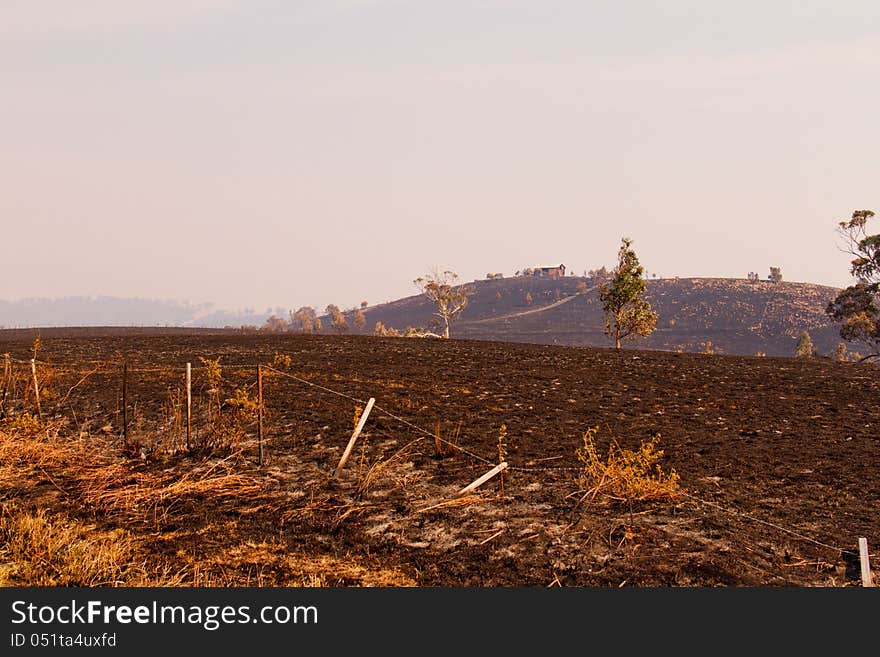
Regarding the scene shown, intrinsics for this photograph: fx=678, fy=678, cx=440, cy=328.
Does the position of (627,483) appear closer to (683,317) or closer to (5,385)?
(5,385)

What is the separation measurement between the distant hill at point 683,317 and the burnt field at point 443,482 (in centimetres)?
9034

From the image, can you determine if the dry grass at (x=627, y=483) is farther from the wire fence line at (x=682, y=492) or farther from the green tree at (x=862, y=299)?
the green tree at (x=862, y=299)

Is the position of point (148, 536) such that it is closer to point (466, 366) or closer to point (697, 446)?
point (697, 446)

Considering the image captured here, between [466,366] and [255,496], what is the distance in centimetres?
1874

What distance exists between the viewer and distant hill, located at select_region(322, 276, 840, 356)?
125m

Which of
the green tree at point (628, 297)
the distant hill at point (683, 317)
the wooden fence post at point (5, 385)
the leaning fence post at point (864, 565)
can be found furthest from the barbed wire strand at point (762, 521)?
the distant hill at point (683, 317)

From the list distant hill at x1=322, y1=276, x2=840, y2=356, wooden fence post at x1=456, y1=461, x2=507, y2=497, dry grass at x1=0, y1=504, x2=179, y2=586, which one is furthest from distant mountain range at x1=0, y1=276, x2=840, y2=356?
dry grass at x1=0, y1=504, x2=179, y2=586

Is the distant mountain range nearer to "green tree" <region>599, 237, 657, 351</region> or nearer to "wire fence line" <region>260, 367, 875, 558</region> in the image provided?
"green tree" <region>599, 237, 657, 351</region>

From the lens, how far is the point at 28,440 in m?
14.3

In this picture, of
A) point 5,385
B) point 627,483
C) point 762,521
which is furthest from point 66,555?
point 5,385

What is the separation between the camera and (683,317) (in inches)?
5891

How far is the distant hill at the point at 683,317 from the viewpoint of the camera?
125 meters

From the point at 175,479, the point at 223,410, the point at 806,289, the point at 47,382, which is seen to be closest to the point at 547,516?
the point at 175,479

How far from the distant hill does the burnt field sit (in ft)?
296
